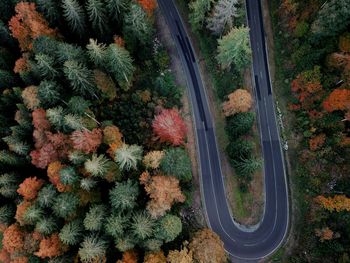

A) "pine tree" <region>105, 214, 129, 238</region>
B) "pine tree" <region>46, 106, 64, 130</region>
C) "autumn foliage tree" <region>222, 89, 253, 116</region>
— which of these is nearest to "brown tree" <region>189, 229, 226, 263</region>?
"pine tree" <region>105, 214, 129, 238</region>

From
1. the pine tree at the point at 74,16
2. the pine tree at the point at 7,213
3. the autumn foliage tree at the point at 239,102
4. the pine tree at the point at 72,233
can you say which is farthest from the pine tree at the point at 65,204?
the autumn foliage tree at the point at 239,102

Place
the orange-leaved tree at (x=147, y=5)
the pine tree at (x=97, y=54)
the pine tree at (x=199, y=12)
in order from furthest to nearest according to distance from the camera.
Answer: the orange-leaved tree at (x=147, y=5), the pine tree at (x=199, y=12), the pine tree at (x=97, y=54)

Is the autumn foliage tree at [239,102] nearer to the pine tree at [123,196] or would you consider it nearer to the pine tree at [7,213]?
the pine tree at [123,196]

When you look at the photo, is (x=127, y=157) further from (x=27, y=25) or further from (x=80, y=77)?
(x=27, y=25)

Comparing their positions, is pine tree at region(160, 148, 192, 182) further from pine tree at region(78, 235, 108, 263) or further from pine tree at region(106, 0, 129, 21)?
pine tree at region(106, 0, 129, 21)

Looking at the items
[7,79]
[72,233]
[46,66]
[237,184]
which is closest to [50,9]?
[46,66]

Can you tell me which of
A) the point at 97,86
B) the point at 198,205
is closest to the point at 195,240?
the point at 198,205
